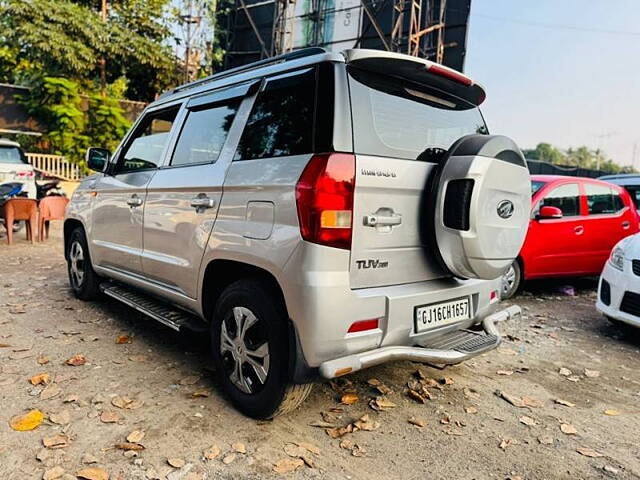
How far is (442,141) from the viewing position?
9.19 ft

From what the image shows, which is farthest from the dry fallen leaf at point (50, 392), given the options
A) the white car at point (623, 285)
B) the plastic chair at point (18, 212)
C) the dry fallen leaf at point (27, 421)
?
the plastic chair at point (18, 212)

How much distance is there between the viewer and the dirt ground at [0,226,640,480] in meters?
2.25

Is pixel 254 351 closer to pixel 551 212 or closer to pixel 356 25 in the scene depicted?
pixel 551 212

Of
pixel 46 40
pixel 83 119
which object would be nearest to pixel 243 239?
pixel 83 119

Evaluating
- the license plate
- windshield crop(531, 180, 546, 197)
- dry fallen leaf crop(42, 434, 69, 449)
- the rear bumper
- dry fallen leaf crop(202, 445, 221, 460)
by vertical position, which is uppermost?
windshield crop(531, 180, 546, 197)

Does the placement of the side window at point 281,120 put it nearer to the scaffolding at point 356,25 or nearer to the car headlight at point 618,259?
the car headlight at point 618,259

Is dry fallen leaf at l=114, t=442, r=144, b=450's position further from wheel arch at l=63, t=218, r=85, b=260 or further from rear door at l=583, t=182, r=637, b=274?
rear door at l=583, t=182, r=637, b=274

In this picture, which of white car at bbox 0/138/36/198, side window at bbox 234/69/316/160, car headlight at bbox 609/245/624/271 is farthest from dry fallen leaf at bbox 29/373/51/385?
white car at bbox 0/138/36/198

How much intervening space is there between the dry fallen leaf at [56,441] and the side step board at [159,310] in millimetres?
874

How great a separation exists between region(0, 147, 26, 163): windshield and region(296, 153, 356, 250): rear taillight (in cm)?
998

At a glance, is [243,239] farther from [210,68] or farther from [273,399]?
[210,68]

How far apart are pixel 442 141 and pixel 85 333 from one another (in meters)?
3.18

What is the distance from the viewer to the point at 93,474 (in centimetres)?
210

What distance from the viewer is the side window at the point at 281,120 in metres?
2.40
